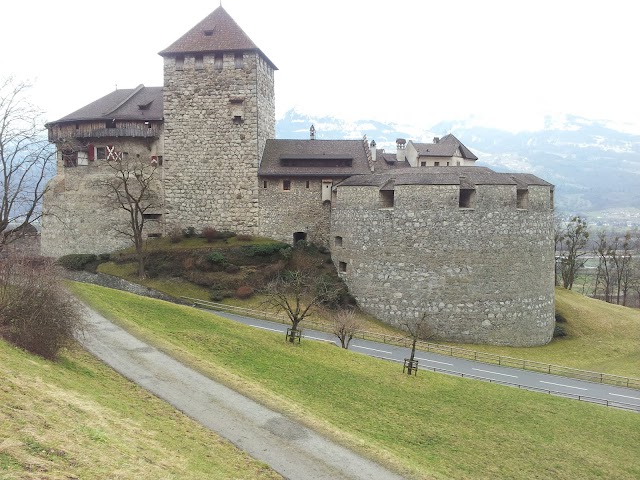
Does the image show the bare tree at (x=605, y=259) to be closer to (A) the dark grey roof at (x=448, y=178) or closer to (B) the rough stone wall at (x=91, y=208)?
(A) the dark grey roof at (x=448, y=178)

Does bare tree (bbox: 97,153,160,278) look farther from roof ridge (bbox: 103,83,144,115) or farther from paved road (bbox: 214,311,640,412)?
paved road (bbox: 214,311,640,412)

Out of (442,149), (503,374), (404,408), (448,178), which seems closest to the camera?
(404,408)

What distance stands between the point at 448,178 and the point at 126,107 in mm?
28673

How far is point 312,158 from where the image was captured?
43250mm

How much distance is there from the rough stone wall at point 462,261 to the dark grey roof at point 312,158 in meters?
5.61

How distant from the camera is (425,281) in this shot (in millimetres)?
36844

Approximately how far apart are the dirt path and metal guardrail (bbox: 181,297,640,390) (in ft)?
52.0

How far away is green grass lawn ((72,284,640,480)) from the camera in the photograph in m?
16.2

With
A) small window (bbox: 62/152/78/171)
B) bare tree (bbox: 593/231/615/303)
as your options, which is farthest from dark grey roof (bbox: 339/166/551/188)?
bare tree (bbox: 593/231/615/303)

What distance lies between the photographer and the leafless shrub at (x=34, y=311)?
1543cm

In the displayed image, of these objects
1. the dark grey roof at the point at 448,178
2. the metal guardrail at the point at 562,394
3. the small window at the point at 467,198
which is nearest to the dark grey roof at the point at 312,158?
the dark grey roof at the point at 448,178

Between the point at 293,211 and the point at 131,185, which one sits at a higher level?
the point at 131,185

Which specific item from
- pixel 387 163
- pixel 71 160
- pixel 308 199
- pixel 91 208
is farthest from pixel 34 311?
pixel 387 163

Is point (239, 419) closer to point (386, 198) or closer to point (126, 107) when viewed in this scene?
point (386, 198)
